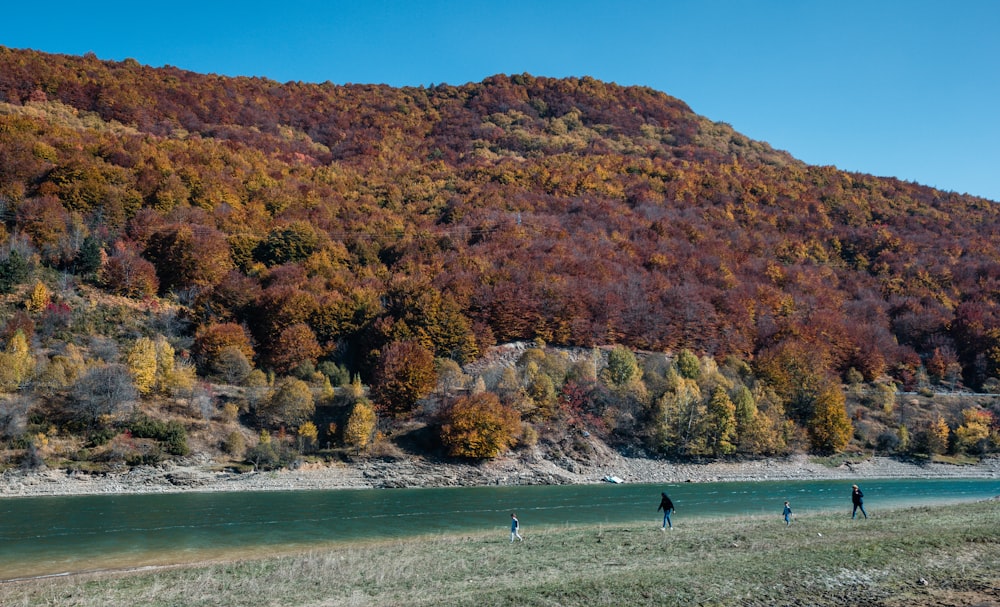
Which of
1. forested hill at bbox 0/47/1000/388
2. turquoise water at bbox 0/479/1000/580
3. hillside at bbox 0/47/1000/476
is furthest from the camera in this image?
forested hill at bbox 0/47/1000/388

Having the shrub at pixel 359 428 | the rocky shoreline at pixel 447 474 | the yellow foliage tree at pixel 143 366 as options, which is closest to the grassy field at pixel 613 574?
the rocky shoreline at pixel 447 474

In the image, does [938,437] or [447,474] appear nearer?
[447,474]

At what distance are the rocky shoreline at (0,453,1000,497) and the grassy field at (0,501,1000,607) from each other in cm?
3052

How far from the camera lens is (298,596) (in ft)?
64.2

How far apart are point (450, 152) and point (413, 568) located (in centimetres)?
16212

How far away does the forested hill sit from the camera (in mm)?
85125

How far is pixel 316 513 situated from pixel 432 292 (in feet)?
149

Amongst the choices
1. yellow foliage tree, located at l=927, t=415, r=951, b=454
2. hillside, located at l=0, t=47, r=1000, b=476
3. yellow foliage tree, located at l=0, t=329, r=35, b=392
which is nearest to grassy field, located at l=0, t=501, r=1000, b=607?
hillside, located at l=0, t=47, r=1000, b=476

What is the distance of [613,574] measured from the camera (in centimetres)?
2017

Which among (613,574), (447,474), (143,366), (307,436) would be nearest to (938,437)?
(447,474)

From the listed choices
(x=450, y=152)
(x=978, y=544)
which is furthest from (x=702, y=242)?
(x=978, y=544)

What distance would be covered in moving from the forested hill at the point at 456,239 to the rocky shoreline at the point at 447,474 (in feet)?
61.5

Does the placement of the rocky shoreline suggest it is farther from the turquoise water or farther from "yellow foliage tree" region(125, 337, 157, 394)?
"yellow foliage tree" region(125, 337, 157, 394)

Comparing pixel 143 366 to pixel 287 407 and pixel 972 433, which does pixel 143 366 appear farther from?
pixel 972 433
